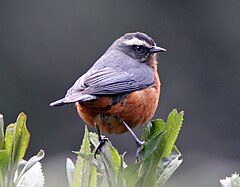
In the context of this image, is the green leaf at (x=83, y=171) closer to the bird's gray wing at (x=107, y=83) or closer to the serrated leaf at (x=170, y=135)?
the serrated leaf at (x=170, y=135)

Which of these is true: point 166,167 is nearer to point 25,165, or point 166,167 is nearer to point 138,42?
point 25,165

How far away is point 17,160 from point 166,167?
0.47 meters

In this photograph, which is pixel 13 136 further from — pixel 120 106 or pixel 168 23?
pixel 168 23

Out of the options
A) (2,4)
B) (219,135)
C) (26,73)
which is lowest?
(219,135)

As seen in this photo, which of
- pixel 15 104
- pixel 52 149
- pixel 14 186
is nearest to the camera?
pixel 14 186

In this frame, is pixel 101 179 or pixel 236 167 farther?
pixel 236 167

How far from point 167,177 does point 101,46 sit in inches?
474

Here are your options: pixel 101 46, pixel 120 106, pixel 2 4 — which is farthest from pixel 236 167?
pixel 2 4

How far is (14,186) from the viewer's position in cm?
238

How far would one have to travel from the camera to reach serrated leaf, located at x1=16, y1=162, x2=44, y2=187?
2.46 meters

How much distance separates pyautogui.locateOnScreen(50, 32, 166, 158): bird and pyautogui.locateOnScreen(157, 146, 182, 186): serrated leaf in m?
1.28

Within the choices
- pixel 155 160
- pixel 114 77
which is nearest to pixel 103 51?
pixel 114 77

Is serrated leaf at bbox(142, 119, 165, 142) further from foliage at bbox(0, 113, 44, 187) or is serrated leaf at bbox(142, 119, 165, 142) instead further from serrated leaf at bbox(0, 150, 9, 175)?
serrated leaf at bbox(0, 150, 9, 175)

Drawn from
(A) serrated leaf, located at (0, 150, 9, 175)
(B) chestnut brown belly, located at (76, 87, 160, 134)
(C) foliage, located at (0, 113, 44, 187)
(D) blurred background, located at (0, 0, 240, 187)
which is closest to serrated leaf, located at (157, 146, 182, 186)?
(C) foliage, located at (0, 113, 44, 187)
